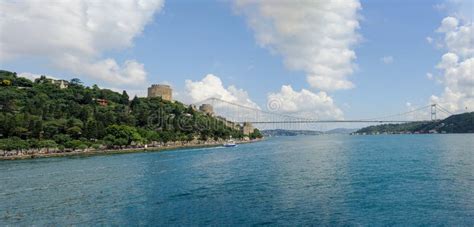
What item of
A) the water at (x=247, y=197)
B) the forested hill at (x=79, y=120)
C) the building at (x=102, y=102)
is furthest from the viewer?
the building at (x=102, y=102)

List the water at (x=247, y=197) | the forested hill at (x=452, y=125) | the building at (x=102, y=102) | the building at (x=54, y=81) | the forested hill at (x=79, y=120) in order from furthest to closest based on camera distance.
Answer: the forested hill at (x=452, y=125) → the building at (x=54, y=81) → the building at (x=102, y=102) → the forested hill at (x=79, y=120) → the water at (x=247, y=197)

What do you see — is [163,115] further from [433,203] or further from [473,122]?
[473,122]

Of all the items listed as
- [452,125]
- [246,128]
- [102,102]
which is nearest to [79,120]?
[102,102]

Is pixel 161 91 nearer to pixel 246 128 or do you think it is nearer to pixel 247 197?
pixel 246 128

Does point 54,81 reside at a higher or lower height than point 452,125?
higher

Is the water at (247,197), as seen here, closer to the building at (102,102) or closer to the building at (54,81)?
the building at (102,102)

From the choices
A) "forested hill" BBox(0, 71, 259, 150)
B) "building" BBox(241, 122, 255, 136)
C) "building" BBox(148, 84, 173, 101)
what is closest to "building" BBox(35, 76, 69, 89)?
"forested hill" BBox(0, 71, 259, 150)

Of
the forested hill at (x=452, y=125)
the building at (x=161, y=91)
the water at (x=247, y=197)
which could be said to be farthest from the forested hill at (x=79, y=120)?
the forested hill at (x=452, y=125)

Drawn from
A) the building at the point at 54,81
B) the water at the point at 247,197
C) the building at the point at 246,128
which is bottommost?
the water at the point at 247,197
